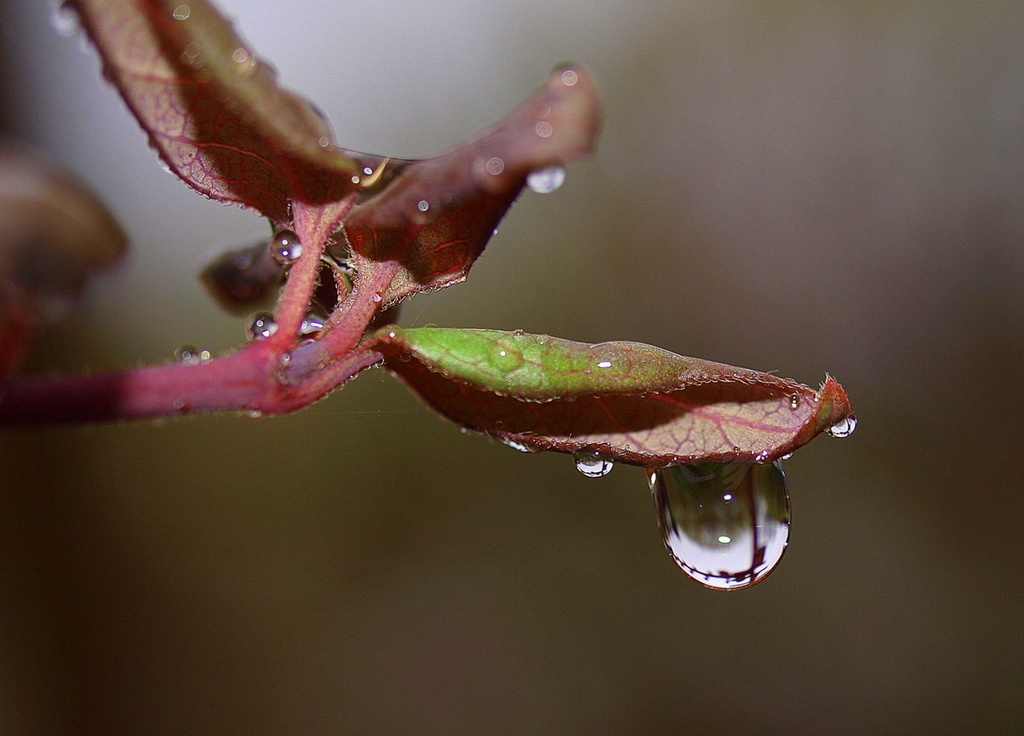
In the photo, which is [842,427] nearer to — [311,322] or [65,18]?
[311,322]

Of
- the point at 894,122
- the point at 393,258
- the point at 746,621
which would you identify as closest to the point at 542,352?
the point at 393,258

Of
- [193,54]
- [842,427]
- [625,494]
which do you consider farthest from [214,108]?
[625,494]

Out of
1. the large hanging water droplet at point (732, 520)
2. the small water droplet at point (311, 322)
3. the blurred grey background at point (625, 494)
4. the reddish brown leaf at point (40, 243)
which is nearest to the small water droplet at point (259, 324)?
the small water droplet at point (311, 322)

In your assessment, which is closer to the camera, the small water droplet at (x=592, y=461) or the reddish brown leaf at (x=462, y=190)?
the reddish brown leaf at (x=462, y=190)

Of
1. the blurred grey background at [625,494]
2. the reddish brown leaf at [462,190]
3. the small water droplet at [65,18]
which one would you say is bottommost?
the blurred grey background at [625,494]

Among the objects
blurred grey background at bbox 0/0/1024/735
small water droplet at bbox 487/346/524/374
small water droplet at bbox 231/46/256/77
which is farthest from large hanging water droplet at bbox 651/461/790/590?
blurred grey background at bbox 0/0/1024/735

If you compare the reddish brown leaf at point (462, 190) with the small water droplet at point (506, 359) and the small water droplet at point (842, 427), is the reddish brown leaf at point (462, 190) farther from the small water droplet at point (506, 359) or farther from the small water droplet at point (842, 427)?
the small water droplet at point (842, 427)

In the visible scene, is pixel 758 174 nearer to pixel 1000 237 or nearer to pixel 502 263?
pixel 1000 237
